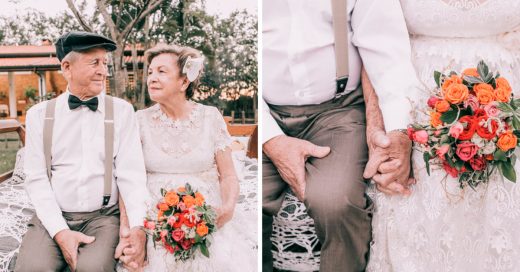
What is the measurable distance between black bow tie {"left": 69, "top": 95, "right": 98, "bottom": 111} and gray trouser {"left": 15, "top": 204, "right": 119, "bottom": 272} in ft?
1.48

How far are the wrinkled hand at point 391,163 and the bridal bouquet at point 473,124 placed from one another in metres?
0.14

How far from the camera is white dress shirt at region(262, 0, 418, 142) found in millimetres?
2350

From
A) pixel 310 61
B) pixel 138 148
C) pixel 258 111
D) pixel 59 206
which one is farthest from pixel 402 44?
pixel 59 206

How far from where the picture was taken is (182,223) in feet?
7.63

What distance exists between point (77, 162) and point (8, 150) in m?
0.32

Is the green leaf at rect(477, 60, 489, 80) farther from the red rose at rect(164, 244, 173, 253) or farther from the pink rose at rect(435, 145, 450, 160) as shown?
the red rose at rect(164, 244, 173, 253)

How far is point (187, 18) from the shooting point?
2410mm

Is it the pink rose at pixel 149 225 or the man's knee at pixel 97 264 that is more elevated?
the pink rose at pixel 149 225

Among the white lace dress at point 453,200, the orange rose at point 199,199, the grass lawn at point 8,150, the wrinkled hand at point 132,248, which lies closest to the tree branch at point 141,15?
the grass lawn at point 8,150

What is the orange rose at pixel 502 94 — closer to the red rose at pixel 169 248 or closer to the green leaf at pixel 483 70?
the green leaf at pixel 483 70

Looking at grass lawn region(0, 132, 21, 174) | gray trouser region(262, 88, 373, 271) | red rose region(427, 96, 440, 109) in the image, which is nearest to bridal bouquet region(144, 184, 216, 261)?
gray trouser region(262, 88, 373, 271)

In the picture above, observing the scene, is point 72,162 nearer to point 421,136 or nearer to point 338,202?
point 338,202

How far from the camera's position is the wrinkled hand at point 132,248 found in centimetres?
239

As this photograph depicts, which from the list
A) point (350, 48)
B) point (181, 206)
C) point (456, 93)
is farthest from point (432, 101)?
point (181, 206)
